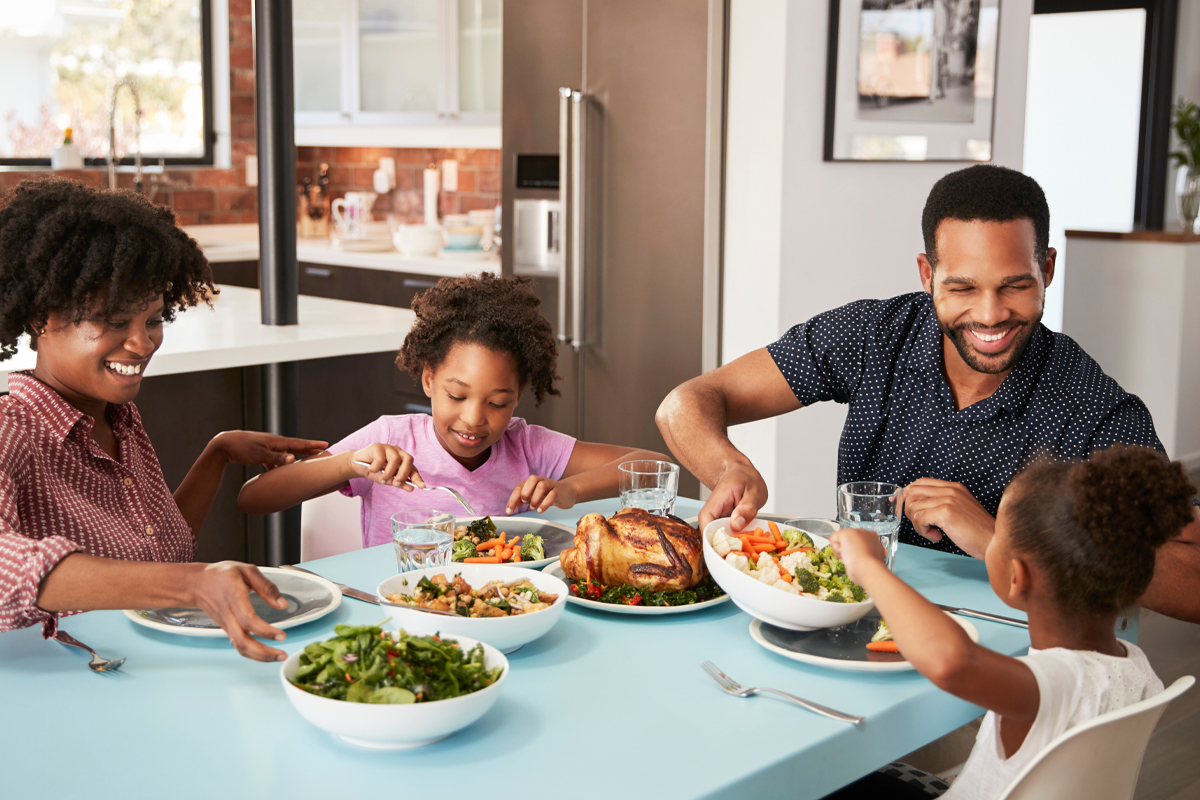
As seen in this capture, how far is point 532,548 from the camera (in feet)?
4.85

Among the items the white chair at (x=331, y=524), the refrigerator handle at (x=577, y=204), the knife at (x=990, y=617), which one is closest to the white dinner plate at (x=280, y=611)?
the white chair at (x=331, y=524)

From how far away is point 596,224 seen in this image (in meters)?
3.55

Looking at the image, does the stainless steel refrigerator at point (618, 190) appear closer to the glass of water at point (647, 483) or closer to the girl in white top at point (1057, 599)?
the glass of water at point (647, 483)

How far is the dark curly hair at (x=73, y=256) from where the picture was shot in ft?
4.72

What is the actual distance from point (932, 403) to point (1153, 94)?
195 inches

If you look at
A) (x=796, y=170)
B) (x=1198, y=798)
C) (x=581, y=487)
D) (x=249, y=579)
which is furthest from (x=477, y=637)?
(x=796, y=170)

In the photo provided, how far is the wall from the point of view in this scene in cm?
315

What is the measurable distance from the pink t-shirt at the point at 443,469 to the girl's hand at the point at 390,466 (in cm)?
18

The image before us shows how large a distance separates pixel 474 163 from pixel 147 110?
1.70m

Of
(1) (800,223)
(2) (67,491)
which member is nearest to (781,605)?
(2) (67,491)

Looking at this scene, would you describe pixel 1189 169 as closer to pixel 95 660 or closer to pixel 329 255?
pixel 329 255

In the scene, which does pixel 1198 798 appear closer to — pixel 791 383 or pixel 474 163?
pixel 791 383

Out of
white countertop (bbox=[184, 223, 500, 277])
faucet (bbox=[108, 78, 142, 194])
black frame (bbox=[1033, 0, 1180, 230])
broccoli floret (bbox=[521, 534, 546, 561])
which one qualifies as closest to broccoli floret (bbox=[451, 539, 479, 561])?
broccoli floret (bbox=[521, 534, 546, 561])

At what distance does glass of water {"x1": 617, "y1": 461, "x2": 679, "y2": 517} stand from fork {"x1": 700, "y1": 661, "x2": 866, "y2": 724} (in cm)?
43
